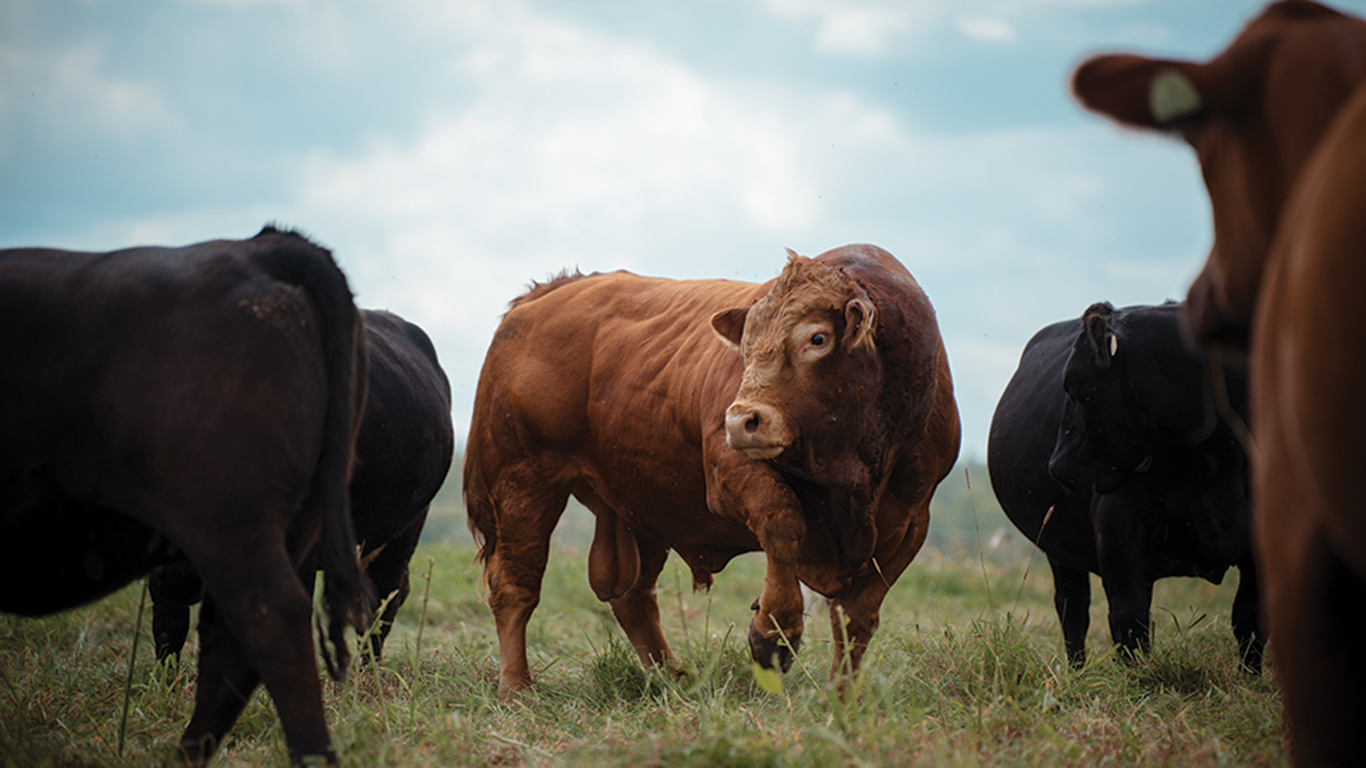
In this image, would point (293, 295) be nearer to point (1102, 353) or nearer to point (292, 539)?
point (292, 539)

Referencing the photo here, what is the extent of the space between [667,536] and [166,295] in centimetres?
288

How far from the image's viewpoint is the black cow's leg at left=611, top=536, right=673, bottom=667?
5.51 metres

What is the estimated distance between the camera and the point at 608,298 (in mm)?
5398

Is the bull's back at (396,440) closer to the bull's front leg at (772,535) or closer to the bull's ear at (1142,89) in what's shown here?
the bull's front leg at (772,535)

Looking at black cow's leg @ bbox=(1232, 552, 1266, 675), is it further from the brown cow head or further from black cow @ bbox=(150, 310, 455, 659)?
black cow @ bbox=(150, 310, 455, 659)

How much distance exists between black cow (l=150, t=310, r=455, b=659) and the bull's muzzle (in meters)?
1.84

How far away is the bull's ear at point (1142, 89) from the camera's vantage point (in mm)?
1938

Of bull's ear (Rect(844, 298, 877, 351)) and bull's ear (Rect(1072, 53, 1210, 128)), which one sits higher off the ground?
bull's ear (Rect(1072, 53, 1210, 128))

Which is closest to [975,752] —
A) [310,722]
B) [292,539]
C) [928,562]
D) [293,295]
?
[310,722]

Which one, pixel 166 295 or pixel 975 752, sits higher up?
pixel 166 295

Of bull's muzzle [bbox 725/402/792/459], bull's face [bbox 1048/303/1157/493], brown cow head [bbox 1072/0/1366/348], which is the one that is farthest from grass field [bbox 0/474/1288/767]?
brown cow head [bbox 1072/0/1366/348]

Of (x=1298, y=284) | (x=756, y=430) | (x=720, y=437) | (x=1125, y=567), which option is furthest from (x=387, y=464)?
(x=1298, y=284)

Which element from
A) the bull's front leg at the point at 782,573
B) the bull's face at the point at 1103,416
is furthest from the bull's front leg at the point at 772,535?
the bull's face at the point at 1103,416

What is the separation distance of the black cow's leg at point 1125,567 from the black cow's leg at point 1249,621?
469 mm
